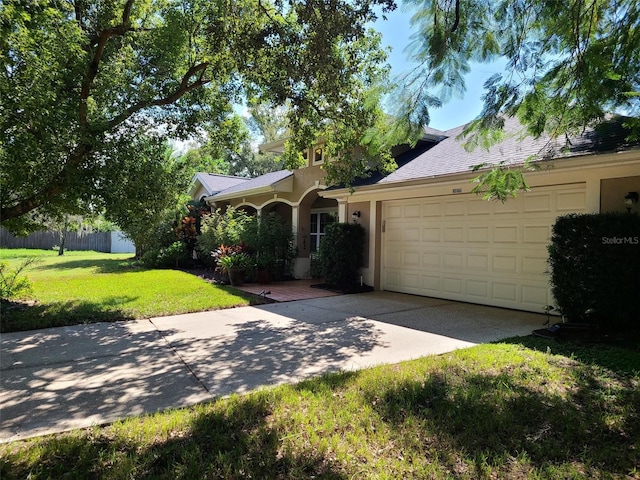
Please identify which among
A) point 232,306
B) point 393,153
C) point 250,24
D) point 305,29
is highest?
point 250,24

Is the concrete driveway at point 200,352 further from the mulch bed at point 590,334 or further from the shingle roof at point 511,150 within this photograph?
the shingle roof at point 511,150

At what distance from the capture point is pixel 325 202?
47.7 feet

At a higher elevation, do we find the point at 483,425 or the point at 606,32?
the point at 606,32

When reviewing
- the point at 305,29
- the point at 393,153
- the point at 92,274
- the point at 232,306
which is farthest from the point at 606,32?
the point at 92,274

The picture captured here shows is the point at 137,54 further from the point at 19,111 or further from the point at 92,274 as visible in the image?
the point at 92,274

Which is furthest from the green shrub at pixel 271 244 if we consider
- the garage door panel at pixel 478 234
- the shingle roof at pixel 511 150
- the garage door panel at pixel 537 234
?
the garage door panel at pixel 537 234

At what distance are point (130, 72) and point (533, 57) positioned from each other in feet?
26.6

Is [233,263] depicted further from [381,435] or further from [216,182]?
[216,182]

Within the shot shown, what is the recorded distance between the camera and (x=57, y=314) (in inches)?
295

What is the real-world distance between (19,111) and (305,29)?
15.7ft

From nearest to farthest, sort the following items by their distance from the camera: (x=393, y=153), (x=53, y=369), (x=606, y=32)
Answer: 1. (x=53, y=369)
2. (x=606, y=32)
3. (x=393, y=153)

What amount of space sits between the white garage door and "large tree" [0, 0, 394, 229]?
287cm

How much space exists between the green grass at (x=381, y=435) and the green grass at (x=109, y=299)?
491 cm

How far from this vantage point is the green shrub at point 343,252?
1091cm
